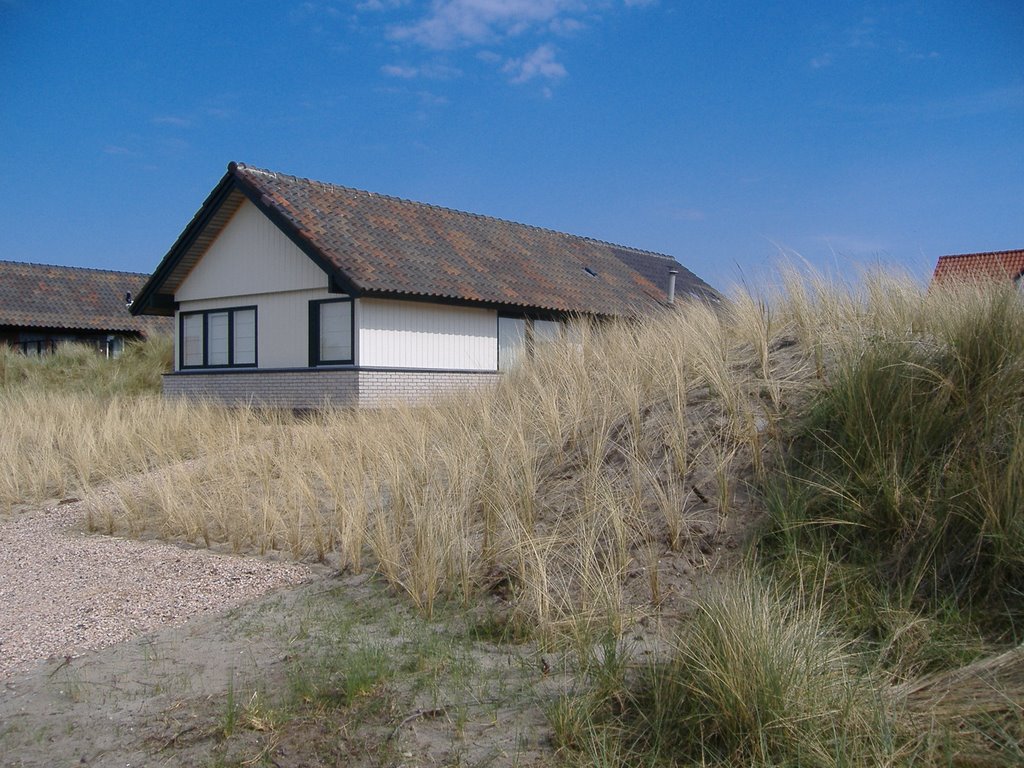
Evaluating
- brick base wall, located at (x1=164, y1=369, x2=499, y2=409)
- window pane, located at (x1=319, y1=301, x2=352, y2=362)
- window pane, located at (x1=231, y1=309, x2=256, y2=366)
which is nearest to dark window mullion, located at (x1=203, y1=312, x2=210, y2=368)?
brick base wall, located at (x1=164, y1=369, x2=499, y2=409)

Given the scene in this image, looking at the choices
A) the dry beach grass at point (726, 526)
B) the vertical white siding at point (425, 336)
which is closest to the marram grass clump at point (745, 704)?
the dry beach grass at point (726, 526)

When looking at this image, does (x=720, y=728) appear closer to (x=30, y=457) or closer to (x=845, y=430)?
(x=845, y=430)

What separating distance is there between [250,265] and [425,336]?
452 centimetres

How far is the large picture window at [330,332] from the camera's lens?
1814 cm

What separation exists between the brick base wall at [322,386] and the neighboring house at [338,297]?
0.10 feet

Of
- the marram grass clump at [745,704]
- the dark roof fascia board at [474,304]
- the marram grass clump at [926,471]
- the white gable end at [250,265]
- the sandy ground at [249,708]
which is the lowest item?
the sandy ground at [249,708]

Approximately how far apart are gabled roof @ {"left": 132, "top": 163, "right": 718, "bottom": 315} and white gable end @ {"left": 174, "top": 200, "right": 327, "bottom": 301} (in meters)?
0.32

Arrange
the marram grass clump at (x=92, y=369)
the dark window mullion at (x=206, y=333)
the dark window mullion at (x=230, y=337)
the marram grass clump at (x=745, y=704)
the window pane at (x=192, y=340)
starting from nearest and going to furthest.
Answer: the marram grass clump at (x=745, y=704), the dark window mullion at (x=230, y=337), the dark window mullion at (x=206, y=333), the window pane at (x=192, y=340), the marram grass clump at (x=92, y=369)

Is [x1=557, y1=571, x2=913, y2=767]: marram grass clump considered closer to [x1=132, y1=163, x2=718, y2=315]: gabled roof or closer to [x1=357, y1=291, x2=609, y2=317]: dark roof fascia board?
[x1=132, y1=163, x2=718, y2=315]: gabled roof

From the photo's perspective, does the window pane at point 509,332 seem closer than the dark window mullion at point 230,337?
Yes

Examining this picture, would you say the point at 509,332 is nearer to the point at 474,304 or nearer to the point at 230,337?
the point at 474,304

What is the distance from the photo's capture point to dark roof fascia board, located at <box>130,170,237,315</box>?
19438 mm

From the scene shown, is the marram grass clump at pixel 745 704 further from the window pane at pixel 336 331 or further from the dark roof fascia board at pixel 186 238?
the dark roof fascia board at pixel 186 238

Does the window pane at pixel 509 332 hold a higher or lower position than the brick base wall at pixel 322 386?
higher
